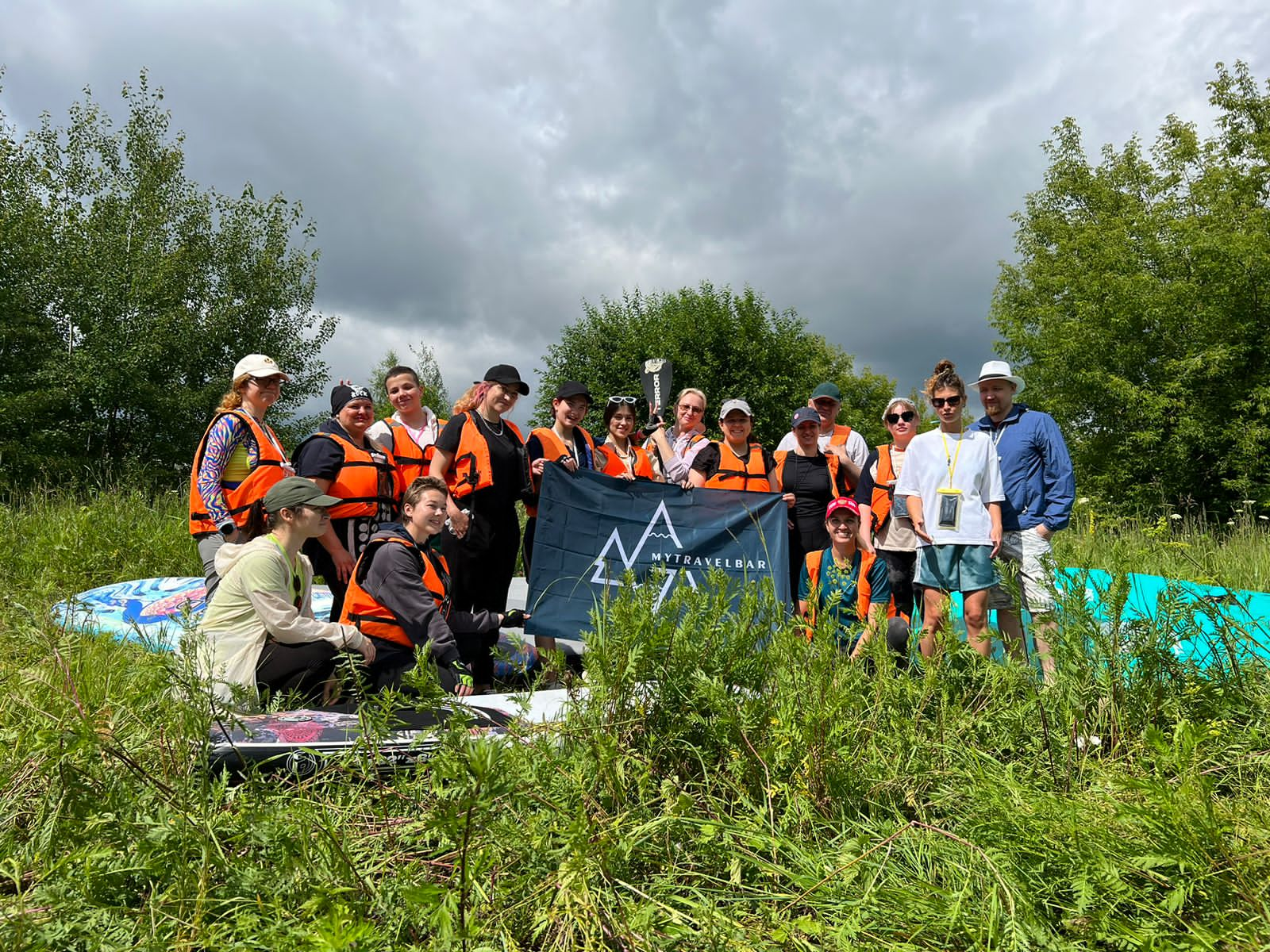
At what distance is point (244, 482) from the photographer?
4.54 meters

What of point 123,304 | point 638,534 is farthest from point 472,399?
point 123,304

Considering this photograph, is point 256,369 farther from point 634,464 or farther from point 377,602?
point 634,464

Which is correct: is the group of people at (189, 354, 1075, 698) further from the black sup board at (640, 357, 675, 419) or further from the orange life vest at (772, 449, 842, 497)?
the black sup board at (640, 357, 675, 419)

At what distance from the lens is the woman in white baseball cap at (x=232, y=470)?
14.5 feet

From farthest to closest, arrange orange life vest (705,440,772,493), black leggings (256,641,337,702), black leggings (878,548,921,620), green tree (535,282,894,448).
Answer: green tree (535,282,894,448) → orange life vest (705,440,772,493) → black leggings (878,548,921,620) → black leggings (256,641,337,702)

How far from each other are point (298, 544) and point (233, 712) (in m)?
1.42

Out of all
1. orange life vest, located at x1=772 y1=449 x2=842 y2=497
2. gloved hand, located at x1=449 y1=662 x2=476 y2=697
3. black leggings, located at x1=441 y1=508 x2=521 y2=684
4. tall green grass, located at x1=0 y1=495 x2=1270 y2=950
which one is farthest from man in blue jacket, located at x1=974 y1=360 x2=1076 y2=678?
black leggings, located at x1=441 y1=508 x2=521 y2=684

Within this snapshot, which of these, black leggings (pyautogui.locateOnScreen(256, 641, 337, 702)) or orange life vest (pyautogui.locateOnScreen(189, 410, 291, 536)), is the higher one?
orange life vest (pyautogui.locateOnScreen(189, 410, 291, 536))

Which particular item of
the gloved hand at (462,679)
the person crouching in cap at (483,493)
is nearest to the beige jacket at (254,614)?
the gloved hand at (462,679)

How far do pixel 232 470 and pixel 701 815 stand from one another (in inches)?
148

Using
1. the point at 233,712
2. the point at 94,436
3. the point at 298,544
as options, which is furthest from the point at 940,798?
the point at 94,436

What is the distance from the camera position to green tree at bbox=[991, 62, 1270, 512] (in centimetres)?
1902

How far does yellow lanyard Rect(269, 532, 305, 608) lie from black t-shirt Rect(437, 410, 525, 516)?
4.77 ft

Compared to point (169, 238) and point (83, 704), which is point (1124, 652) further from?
point (169, 238)
